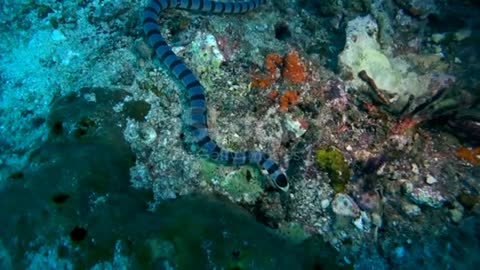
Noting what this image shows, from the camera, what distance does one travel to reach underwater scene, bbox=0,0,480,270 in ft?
12.0

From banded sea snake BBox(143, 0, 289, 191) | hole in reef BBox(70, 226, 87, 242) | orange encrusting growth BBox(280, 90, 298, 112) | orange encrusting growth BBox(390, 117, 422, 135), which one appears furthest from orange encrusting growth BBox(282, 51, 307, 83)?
hole in reef BBox(70, 226, 87, 242)

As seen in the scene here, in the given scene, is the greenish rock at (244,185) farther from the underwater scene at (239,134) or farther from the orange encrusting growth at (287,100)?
the orange encrusting growth at (287,100)

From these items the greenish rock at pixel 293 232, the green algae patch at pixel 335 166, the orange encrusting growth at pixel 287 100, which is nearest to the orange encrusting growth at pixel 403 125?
the green algae patch at pixel 335 166

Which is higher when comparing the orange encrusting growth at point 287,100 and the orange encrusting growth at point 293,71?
the orange encrusting growth at point 293,71

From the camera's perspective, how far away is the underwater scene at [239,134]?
3.67 metres

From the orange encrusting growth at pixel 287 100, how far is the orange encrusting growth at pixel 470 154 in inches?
94.9

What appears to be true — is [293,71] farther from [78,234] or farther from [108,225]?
[78,234]

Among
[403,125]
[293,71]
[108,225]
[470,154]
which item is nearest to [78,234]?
[108,225]

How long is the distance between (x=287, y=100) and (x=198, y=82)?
1289 mm

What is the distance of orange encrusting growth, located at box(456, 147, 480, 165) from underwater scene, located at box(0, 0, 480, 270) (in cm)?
2

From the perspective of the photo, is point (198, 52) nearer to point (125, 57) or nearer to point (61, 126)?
point (125, 57)

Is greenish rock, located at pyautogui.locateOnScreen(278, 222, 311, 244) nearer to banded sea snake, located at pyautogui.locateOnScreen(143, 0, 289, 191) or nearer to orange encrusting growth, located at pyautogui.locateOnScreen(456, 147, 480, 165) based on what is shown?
banded sea snake, located at pyautogui.locateOnScreen(143, 0, 289, 191)

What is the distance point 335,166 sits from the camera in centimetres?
491

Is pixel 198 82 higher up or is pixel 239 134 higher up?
pixel 198 82
